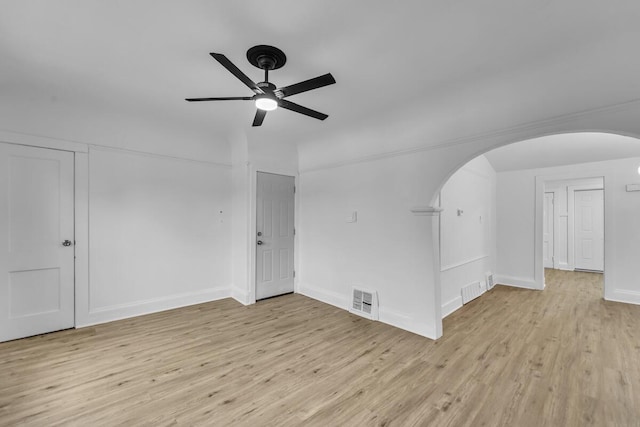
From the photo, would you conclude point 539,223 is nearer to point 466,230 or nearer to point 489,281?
point 489,281

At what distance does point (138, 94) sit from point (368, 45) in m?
2.50

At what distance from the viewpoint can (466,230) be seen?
4.44 m

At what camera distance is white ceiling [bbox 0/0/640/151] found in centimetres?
174

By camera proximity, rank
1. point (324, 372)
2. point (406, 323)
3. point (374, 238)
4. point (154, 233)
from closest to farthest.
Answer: point (324, 372)
point (406, 323)
point (374, 238)
point (154, 233)

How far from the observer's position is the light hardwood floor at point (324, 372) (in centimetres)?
191

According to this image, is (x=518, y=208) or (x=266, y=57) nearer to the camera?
(x=266, y=57)

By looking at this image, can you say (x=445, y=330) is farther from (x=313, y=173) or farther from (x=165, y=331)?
(x=165, y=331)

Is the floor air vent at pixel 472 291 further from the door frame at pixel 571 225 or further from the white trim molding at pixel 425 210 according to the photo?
the door frame at pixel 571 225

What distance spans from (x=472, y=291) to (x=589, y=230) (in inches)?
192

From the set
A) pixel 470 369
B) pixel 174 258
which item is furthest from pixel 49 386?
pixel 470 369

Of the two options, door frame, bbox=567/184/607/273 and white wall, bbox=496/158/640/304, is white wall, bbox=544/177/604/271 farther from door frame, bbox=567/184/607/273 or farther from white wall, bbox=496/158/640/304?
white wall, bbox=496/158/640/304

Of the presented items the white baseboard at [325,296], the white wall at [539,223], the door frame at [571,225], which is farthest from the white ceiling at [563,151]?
the white baseboard at [325,296]

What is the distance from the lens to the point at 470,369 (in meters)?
2.49

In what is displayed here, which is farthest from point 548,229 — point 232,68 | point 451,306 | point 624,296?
point 232,68
